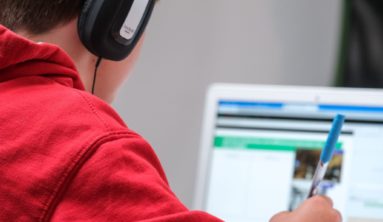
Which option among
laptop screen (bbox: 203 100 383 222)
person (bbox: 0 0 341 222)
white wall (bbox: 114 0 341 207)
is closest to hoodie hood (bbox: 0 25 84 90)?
person (bbox: 0 0 341 222)

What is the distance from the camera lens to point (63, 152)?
0.53 metres

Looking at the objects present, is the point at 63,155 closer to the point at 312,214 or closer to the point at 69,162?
the point at 69,162

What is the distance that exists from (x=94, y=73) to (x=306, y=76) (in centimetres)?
87

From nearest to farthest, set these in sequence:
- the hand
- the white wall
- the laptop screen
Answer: the hand < the laptop screen < the white wall

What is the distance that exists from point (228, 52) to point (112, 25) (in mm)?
853

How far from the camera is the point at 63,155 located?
1.74 feet

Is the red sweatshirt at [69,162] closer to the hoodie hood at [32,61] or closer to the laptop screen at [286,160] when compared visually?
the hoodie hood at [32,61]

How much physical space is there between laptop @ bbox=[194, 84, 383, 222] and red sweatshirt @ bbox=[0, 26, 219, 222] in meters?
0.45

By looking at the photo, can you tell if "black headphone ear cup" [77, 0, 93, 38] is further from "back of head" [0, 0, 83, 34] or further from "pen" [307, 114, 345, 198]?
"pen" [307, 114, 345, 198]

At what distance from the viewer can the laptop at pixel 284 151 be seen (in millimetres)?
953

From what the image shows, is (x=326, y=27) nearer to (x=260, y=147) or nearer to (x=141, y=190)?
(x=260, y=147)

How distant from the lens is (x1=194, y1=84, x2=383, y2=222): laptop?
0.95 meters

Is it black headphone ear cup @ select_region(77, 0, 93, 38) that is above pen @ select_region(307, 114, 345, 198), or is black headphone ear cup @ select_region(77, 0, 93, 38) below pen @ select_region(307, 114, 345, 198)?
above

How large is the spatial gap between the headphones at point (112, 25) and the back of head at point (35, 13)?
0.06 feet
